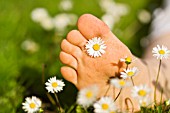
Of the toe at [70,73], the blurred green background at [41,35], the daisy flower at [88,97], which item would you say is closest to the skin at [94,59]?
the toe at [70,73]

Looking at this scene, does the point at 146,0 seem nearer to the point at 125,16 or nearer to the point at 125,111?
the point at 125,16

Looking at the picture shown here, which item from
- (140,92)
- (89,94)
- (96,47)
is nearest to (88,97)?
(89,94)

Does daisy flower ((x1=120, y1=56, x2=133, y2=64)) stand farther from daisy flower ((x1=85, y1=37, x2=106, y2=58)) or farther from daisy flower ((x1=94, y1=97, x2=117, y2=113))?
daisy flower ((x1=94, y1=97, x2=117, y2=113))

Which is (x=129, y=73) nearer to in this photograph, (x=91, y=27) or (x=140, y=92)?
(x=140, y=92)

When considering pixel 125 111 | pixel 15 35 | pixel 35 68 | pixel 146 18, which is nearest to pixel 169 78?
pixel 125 111

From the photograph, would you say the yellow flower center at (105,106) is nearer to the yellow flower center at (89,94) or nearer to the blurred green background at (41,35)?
the yellow flower center at (89,94)
